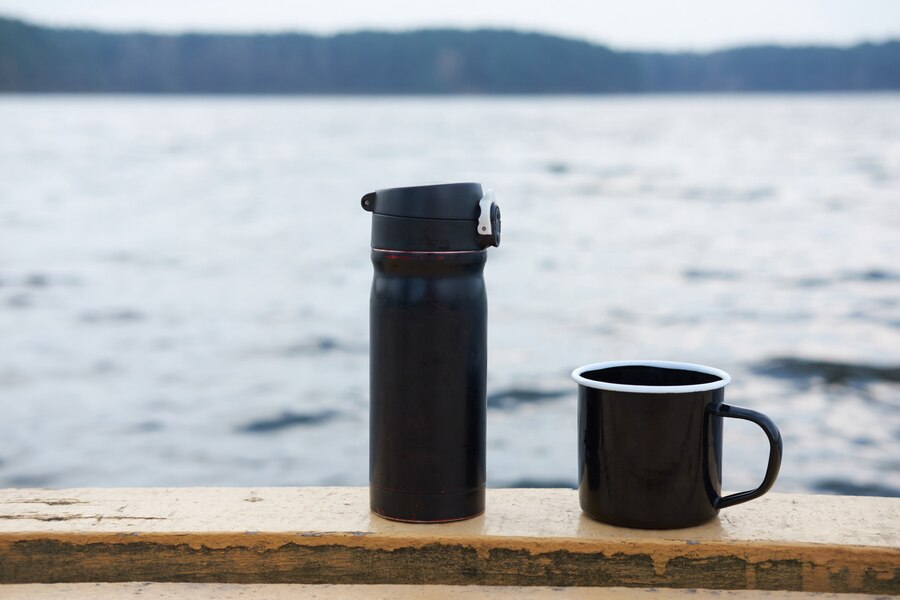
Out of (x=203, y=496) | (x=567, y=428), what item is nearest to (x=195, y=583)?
(x=203, y=496)

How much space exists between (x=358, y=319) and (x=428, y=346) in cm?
999

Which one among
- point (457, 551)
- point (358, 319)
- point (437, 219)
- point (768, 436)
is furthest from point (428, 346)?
point (358, 319)

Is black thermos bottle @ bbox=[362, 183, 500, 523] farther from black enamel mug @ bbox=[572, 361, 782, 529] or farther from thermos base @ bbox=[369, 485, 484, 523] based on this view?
black enamel mug @ bbox=[572, 361, 782, 529]

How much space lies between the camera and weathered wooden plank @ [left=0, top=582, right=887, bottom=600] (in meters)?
1.51

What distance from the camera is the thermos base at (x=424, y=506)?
1.61 metres

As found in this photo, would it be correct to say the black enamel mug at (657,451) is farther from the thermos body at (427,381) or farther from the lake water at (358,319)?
the lake water at (358,319)

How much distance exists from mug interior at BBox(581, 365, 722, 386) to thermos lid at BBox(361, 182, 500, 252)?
27 centimetres

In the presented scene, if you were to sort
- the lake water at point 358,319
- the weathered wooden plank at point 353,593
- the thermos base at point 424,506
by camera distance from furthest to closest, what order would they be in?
the lake water at point 358,319
the thermos base at point 424,506
the weathered wooden plank at point 353,593

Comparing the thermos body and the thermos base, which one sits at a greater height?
the thermos body

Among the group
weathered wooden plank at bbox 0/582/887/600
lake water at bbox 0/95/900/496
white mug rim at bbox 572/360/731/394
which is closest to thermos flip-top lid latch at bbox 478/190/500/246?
white mug rim at bbox 572/360/731/394

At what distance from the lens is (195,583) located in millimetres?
1562

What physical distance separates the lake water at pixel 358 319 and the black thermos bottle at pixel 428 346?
167 inches

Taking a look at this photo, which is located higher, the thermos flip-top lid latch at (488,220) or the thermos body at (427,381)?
the thermos flip-top lid latch at (488,220)

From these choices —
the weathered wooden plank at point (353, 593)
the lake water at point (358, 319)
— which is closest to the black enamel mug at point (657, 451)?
the weathered wooden plank at point (353, 593)
